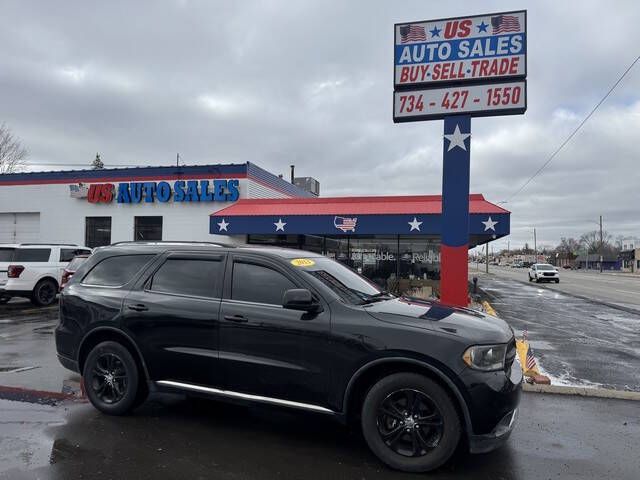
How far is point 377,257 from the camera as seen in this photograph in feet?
59.4

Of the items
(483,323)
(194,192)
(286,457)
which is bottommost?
(286,457)

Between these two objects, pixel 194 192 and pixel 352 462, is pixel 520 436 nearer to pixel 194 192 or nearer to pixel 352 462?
pixel 352 462

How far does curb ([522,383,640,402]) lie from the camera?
6.07 m

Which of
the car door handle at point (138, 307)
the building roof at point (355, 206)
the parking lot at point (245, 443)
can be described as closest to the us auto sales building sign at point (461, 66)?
the parking lot at point (245, 443)

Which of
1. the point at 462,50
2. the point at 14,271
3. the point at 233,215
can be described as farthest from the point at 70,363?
the point at 233,215

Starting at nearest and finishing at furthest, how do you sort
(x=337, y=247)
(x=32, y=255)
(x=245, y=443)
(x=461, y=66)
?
(x=245, y=443)
(x=461, y=66)
(x=32, y=255)
(x=337, y=247)

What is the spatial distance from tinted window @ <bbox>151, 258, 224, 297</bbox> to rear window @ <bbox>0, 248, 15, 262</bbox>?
12.0 meters

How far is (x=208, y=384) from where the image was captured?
15.2ft

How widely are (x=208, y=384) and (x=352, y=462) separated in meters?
1.52

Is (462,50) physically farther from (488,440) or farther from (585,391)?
(488,440)

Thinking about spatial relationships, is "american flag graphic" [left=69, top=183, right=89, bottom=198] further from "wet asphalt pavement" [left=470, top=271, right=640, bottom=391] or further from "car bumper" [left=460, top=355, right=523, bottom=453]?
"car bumper" [left=460, top=355, right=523, bottom=453]

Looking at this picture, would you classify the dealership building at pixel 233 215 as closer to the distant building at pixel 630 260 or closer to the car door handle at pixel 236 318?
the car door handle at pixel 236 318

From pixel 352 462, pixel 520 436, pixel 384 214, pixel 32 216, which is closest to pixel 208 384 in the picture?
pixel 352 462

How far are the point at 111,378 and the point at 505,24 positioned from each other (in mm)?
8629
